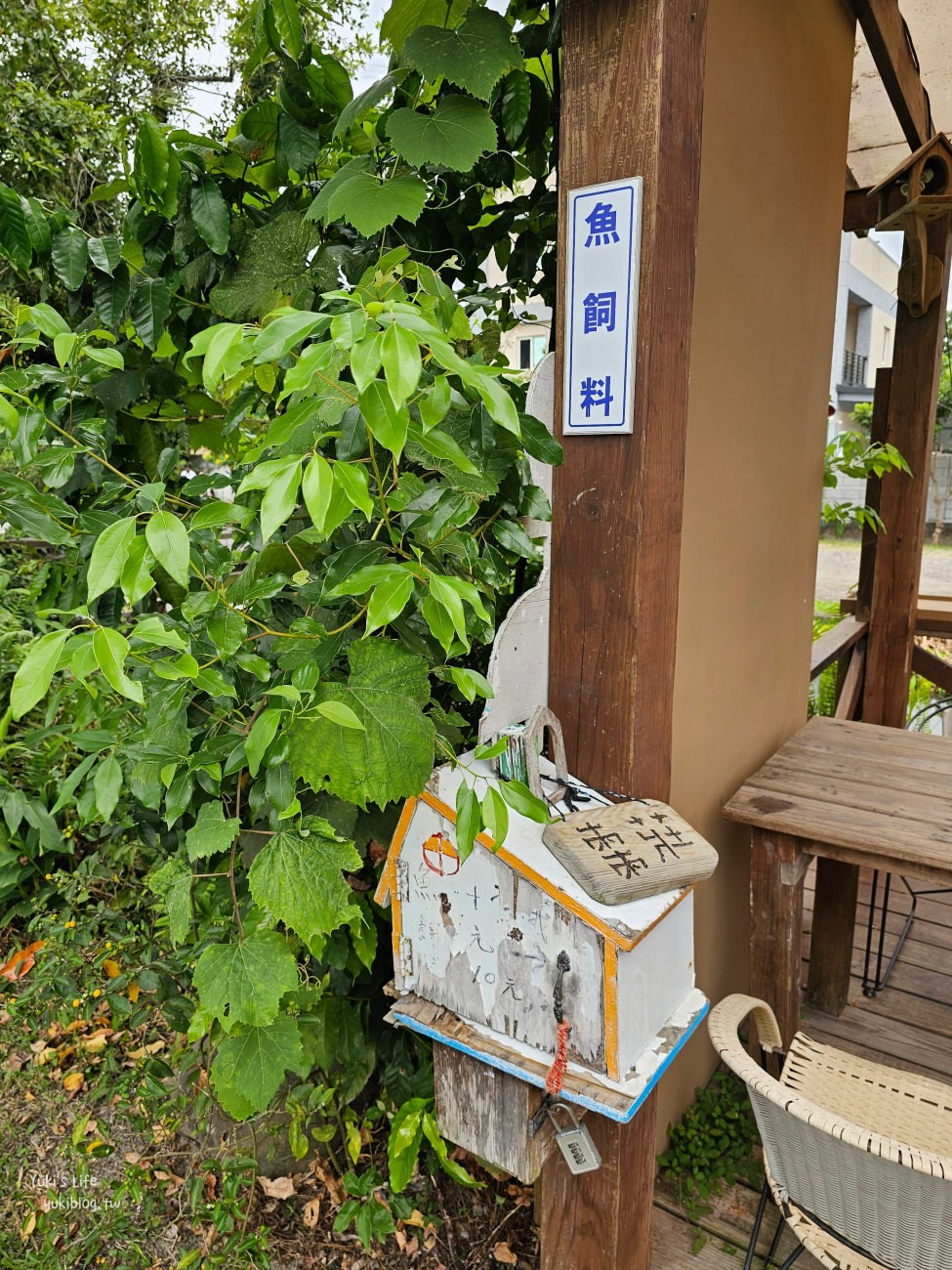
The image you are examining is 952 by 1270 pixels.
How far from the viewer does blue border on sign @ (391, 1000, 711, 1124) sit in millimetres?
979

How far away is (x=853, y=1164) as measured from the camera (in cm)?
103

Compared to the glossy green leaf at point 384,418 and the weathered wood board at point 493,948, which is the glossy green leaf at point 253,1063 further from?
the glossy green leaf at point 384,418

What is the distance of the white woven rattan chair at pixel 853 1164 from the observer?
975 mm

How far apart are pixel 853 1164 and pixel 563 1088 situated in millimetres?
392

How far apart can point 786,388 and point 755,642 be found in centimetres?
60

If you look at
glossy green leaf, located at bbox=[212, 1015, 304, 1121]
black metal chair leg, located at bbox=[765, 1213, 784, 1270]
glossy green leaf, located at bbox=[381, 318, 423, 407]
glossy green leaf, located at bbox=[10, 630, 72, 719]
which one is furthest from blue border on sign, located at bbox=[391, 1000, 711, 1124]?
glossy green leaf, located at bbox=[381, 318, 423, 407]

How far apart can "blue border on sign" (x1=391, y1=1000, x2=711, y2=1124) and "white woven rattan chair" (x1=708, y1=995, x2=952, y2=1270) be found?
0.33 ft

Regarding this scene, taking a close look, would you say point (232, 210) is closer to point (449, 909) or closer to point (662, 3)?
point (662, 3)

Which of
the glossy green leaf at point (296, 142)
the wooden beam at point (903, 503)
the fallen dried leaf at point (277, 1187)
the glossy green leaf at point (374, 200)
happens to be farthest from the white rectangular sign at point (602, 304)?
the wooden beam at point (903, 503)

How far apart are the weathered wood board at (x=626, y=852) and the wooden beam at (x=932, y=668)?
2820mm

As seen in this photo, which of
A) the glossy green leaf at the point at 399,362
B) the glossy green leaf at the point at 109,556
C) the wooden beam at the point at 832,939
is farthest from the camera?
the wooden beam at the point at 832,939

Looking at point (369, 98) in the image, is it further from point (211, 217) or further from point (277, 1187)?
point (277, 1187)

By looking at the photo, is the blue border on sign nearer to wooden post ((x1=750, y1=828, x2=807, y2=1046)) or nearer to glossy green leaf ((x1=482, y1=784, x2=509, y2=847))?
glossy green leaf ((x1=482, y1=784, x2=509, y2=847))

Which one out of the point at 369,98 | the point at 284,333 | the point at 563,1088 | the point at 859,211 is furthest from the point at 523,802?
the point at 859,211
